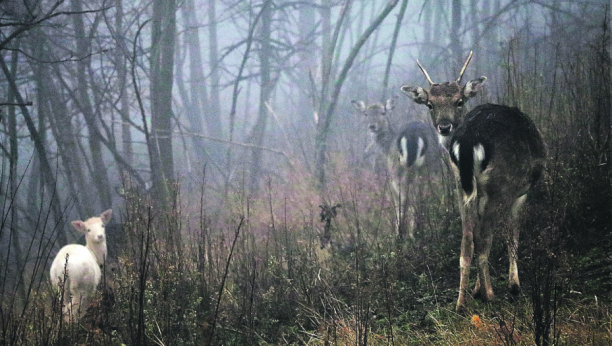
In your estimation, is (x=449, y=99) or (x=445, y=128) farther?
(x=449, y=99)

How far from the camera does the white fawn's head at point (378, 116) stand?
1005 centimetres

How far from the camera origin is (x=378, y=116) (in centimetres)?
1025

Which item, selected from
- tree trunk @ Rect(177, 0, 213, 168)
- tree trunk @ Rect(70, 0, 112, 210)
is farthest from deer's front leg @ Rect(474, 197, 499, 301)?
tree trunk @ Rect(177, 0, 213, 168)

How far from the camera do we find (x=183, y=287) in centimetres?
437

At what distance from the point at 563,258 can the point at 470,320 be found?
2.67 ft

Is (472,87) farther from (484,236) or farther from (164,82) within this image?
(164,82)

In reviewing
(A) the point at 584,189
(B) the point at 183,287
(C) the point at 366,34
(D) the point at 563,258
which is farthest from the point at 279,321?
(C) the point at 366,34

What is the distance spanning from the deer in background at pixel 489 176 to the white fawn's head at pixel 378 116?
6.06 meters

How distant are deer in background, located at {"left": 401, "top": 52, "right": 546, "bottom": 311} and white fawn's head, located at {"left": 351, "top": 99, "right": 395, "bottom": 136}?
6063 mm

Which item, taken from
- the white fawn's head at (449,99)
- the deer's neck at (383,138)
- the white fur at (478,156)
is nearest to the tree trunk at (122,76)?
the deer's neck at (383,138)

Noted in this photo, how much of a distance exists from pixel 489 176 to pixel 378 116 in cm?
691

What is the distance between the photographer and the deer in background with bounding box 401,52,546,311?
3471 millimetres

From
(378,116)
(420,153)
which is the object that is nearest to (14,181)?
(420,153)

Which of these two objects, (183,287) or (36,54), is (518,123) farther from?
(36,54)
